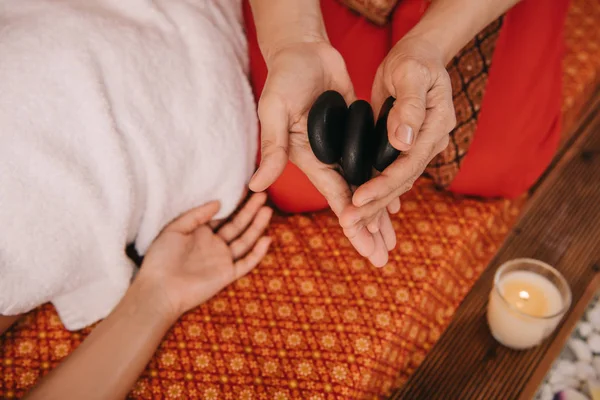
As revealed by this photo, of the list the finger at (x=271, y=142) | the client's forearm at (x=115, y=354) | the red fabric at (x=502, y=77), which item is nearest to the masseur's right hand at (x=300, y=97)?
the finger at (x=271, y=142)

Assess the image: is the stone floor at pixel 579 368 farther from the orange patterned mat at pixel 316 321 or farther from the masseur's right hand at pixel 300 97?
the masseur's right hand at pixel 300 97

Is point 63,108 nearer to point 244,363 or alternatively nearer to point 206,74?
point 206,74

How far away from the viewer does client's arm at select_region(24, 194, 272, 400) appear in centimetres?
73

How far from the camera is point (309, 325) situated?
85 cm

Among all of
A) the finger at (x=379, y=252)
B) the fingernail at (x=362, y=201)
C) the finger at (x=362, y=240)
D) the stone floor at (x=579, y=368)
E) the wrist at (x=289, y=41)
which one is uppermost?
the wrist at (x=289, y=41)

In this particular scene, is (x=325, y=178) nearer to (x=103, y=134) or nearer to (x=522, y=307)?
(x=103, y=134)

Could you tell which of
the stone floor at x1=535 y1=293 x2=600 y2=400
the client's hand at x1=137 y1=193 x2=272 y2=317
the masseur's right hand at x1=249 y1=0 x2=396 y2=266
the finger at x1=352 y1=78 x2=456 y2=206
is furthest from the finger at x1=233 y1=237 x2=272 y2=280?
the stone floor at x1=535 y1=293 x2=600 y2=400

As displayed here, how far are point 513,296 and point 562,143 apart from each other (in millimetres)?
546

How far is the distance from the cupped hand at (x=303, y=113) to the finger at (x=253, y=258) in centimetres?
24

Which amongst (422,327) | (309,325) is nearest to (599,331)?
(422,327)

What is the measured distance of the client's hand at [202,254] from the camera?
85 centimetres

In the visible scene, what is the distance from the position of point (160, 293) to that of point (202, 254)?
117mm

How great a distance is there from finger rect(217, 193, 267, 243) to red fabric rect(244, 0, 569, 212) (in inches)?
2.7

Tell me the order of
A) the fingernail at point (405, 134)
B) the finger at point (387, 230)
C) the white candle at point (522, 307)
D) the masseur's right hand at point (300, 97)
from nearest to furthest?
1. the fingernail at point (405, 134)
2. the masseur's right hand at point (300, 97)
3. the finger at point (387, 230)
4. the white candle at point (522, 307)
